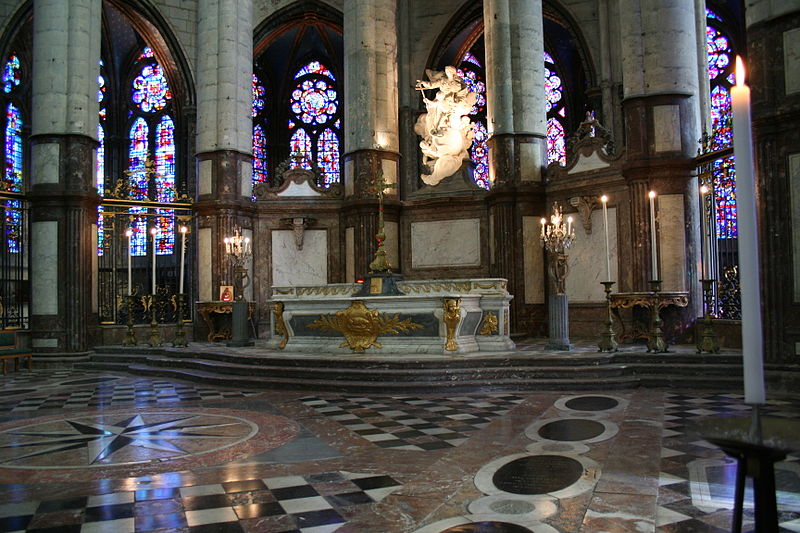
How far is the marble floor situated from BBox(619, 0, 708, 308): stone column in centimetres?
394

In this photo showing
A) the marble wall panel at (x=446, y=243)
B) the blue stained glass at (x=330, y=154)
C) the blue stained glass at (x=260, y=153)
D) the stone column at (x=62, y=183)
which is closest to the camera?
the stone column at (x=62, y=183)

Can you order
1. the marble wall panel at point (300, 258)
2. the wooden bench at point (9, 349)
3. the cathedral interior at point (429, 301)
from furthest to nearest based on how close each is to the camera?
the marble wall panel at point (300, 258), the wooden bench at point (9, 349), the cathedral interior at point (429, 301)

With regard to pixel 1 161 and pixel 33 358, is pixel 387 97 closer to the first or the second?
pixel 33 358

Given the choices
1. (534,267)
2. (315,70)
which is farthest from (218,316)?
(315,70)

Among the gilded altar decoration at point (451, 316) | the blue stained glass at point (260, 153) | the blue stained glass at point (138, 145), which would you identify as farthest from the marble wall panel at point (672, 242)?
the blue stained glass at point (138, 145)

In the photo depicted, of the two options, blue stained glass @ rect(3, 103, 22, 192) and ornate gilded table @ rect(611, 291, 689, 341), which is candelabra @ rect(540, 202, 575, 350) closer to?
ornate gilded table @ rect(611, 291, 689, 341)

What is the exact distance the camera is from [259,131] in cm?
2755

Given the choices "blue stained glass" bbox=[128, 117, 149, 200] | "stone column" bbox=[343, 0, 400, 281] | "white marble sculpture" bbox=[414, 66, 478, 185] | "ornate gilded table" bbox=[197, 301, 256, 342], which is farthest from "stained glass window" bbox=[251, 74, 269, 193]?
"white marble sculpture" bbox=[414, 66, 478, 185]

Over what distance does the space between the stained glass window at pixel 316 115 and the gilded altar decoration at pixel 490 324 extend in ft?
59.1

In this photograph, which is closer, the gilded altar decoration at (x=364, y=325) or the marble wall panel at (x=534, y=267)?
the gilded altar decoration at (x=364, y=325)

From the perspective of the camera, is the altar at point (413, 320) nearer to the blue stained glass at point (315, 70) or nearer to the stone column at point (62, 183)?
the stone column at point (62, 183)

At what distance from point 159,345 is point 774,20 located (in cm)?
1181

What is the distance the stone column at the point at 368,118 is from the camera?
15.2 metres

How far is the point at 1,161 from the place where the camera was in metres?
22.4
